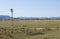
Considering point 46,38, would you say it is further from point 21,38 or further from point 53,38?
point 21,38

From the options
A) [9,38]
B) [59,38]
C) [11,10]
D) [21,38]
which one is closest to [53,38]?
[59,38]

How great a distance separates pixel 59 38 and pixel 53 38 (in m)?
0.86

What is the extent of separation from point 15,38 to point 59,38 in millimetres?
6075

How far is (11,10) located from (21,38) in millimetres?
27525

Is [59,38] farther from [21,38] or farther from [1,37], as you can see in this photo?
[1,37]

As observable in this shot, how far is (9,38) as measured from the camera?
23.6 meters

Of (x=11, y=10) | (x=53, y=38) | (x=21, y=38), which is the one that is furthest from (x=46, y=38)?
(x=11, y=10)

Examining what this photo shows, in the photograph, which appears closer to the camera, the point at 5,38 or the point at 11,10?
the point at 5,38

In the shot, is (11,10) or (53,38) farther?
(11,10)

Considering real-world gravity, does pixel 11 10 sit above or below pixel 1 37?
above

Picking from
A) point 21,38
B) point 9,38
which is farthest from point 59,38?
point 9,38

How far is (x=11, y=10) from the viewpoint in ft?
167

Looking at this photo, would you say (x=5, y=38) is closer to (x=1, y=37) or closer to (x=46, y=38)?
(x=1, y=37)

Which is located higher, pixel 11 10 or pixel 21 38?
pixel 11 10
